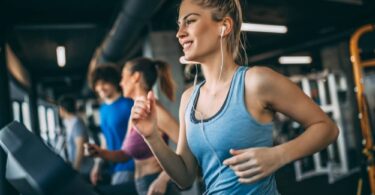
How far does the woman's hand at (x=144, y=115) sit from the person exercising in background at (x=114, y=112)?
1.53 meters

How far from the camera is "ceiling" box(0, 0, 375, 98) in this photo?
22.0ft

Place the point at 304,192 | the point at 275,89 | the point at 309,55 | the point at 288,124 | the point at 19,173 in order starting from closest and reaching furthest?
the point at 19,173, the point at 275,89, the point at 304,192, the point at 288,124, the point at 309,55

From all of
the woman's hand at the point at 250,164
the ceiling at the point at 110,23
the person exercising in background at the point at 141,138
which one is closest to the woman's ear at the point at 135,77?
the person exercising in background at the point at 141,138

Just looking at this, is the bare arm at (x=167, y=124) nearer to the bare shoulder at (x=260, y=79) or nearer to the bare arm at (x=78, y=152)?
the bare shoulder at (x=260, y=79)

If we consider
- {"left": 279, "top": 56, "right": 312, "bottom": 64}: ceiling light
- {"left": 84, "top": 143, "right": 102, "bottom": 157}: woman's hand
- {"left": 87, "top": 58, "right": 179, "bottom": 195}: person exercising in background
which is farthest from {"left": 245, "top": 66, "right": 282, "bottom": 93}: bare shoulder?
{"left": 279, "top": 56, "right": 312, "bottom": 64}: ceiling light

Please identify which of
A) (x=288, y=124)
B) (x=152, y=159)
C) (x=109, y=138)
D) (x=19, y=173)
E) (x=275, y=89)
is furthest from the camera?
(x=288, y=124)

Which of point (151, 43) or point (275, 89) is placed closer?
point (275, 89)

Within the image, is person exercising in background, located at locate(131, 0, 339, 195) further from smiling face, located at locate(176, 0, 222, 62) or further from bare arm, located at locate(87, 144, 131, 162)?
bare arm, located at locate(87, 144, 131, 162)

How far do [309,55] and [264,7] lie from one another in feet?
18.7

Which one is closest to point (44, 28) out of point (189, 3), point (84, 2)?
point (84, 2)

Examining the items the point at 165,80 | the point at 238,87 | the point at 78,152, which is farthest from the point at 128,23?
the point at 238,87

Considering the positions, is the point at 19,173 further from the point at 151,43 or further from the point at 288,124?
the point at 288,124

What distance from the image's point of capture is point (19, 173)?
946 millimetres

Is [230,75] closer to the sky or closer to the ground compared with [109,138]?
closer to the sky
